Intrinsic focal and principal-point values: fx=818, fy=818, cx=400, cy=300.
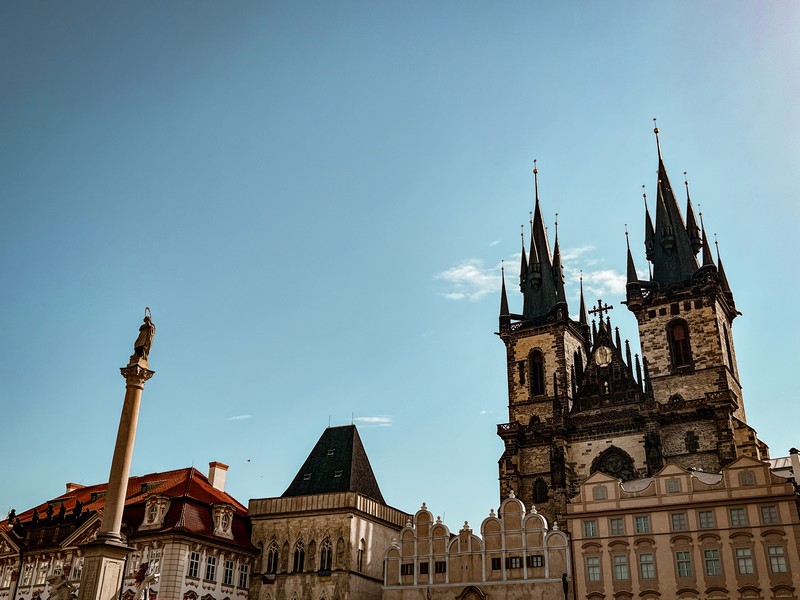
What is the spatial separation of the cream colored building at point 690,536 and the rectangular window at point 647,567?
0.15ft

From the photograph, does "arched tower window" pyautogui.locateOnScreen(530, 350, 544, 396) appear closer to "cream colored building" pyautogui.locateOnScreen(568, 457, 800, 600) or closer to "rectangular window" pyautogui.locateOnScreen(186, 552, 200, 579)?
"cream colored building" pyautogui.locateOnScreen(568, 457, 800, 600)

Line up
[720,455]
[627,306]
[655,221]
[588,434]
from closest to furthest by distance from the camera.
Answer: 1. [720,455]
2. [588,434]
3. [627,306]
4. [655,221]

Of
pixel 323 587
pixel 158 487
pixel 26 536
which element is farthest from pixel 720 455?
pixel 26 536

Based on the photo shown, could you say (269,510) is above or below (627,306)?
below

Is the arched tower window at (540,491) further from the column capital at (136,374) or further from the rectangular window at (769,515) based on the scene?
the column capital at (136,374)

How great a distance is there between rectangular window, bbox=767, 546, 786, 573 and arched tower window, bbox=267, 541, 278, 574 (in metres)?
23.7

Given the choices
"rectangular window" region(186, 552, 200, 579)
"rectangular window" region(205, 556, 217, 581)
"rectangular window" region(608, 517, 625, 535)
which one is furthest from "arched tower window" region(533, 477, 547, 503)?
"rectangular window" region(186, 552, 200, 579)

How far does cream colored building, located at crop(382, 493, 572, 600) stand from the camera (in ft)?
124

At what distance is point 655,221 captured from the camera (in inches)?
2446

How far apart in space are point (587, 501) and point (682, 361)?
60.0 feet

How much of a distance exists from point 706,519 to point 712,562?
184 cm

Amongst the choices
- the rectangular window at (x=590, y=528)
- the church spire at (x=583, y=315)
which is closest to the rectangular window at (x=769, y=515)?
the rectangular window at (x=590, y=528)

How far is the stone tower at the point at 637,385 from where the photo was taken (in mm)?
49906

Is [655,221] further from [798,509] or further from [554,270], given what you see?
[798,509]
